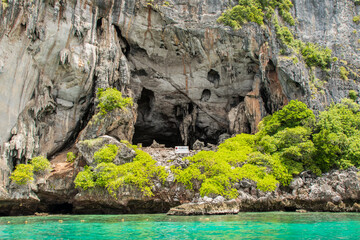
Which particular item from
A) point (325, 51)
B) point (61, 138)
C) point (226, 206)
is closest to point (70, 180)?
point (61, 138)

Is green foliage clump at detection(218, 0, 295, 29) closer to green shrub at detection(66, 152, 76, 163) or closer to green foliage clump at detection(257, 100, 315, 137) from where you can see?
green foliage clump at detection(257, 100, 315, 137)

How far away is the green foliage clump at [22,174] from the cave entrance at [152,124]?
16330mm

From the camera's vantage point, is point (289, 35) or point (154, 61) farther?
point (154, 61)

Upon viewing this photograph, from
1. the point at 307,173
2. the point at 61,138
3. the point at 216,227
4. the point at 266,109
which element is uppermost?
the point at 266,109

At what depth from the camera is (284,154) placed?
988 inches

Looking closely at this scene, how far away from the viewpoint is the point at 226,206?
1934 centimetres

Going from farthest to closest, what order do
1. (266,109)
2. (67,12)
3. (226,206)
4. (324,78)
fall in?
(266,109) → (324,78) → (67,12) → (226,206)

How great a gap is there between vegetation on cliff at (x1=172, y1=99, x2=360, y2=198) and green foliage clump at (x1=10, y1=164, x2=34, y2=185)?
1075cm

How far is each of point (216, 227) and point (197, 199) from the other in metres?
7.80

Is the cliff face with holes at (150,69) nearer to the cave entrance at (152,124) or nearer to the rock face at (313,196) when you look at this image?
the cave entrance at (152,124)

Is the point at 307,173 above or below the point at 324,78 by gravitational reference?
below

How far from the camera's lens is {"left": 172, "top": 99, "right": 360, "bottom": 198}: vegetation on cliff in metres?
22.3

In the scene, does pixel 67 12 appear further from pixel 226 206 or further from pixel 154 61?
pixel 226 206

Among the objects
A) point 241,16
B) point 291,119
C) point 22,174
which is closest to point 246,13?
point 241,16
